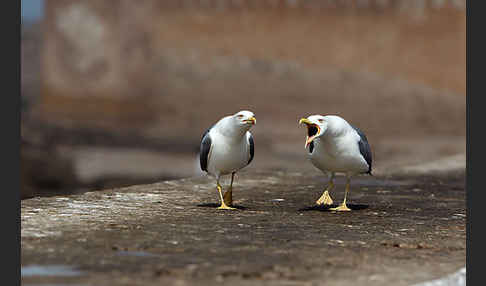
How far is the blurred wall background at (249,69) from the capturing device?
17.2 meters

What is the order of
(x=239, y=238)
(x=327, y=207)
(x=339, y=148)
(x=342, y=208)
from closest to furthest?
1. (x=239, y=238)
2. (x=339, y=148)
3. (x=342, y=208)
4. (x=327, y=207)

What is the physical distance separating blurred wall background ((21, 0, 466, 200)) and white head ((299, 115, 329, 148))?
444 inches

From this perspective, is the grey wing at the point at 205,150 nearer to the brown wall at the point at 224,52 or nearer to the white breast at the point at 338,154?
the white breast at the point at 338,154

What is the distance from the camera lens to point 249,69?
18984mm

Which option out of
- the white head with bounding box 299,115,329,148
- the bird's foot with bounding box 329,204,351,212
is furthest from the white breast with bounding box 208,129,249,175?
the bird's foot with bounding box 329,204,351,212

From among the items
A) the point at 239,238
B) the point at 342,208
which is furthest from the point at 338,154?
the point at 239,238

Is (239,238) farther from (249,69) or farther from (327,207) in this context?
(249,69)

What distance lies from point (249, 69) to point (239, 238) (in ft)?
50.4

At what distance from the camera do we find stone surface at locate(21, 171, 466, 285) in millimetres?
3092

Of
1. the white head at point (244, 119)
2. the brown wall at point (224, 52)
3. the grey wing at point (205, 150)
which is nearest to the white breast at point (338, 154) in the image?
the white head at point (244, 119)

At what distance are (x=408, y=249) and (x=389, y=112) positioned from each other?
1415 cm

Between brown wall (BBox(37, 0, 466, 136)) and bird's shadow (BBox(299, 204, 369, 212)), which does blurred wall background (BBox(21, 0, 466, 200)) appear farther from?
bird's shadow (BBox(299, 204, 369, 212))

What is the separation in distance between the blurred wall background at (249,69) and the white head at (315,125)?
11273 mm

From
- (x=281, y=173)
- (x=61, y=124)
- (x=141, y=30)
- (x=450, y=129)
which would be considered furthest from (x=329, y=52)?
(x=281, y=173)
